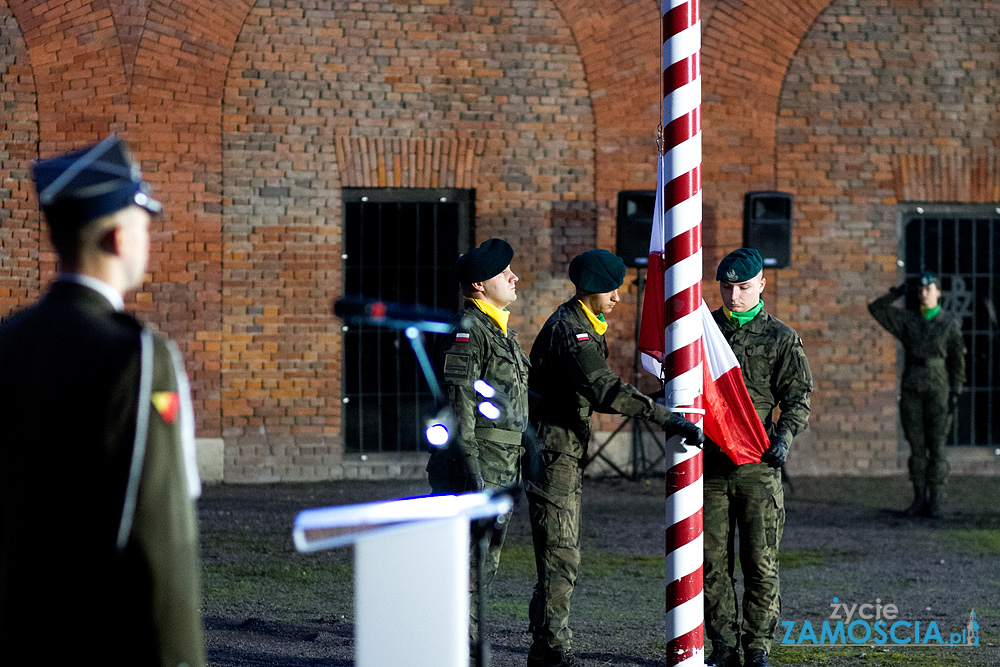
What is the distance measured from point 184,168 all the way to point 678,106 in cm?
784

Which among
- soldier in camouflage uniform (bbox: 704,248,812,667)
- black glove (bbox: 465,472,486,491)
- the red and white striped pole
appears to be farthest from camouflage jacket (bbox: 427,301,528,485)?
soldier in camouflage uniform (bbox: 704,248,812,667)

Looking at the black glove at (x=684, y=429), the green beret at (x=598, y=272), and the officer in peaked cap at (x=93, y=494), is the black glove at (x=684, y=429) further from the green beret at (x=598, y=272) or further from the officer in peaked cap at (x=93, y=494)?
the officer in peaked cap at (x=93, y=494)

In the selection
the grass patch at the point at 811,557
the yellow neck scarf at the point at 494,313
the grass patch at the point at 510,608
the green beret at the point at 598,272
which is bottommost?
the grass patch at the point at 811,557

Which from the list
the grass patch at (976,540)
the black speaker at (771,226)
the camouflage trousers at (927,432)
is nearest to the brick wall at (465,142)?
the black speaker at (771,226)

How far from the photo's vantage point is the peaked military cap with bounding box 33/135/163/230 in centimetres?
240

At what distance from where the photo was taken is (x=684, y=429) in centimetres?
461

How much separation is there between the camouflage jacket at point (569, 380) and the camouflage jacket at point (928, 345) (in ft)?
17.8

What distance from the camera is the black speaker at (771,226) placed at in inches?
465

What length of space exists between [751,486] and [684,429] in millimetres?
1052

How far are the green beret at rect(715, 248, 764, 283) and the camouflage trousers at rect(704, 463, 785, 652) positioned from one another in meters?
0.92

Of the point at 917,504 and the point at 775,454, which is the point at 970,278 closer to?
the point at 917,504

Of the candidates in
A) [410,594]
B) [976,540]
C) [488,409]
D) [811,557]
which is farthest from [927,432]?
[410,594]

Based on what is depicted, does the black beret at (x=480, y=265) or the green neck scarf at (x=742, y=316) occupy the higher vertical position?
the black beret at (x=480, y=265)

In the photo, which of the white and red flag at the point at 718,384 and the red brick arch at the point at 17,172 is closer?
the white and red flag at the point at 718,384
